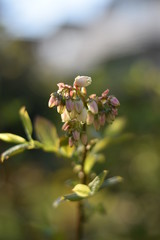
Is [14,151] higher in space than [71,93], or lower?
lower

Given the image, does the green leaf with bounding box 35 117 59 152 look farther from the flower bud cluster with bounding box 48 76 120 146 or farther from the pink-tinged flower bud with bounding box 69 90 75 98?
the pink-tinged flower bud with bounding box 69 90 75 98

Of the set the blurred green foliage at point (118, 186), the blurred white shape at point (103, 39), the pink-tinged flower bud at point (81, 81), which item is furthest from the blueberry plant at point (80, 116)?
the blurred white shape at point (103, 39)

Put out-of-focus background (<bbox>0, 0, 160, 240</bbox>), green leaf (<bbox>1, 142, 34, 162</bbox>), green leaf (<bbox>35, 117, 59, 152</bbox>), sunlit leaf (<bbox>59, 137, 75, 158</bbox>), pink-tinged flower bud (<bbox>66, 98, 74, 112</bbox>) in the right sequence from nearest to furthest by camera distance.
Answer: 1. pink-tinged flower bud (<bbox>66, 98, 74, 112</bbox>)
2. green leaf (<bbox>1, 142, 34, 162</bbox>)
3. sunlit leaf (<bbox>59, 137, 75, 158</bbox>)
4. green leaf (<bbox>35, 117, 59, 152</bbox>)
5. out-of-focus background (<bbox>0, 0, 160, 240</bbox>)

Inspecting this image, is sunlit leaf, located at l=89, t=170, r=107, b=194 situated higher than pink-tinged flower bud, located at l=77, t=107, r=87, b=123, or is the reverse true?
pink-tinged flower bud, located at l=77, t=107, r=87, b=123

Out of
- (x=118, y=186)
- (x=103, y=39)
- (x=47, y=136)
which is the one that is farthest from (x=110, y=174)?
(x=103, y=39)

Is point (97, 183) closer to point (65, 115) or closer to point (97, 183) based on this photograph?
point (97, 183)

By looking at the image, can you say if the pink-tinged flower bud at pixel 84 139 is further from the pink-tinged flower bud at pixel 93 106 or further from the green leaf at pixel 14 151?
the green leaf at pixel 14 151

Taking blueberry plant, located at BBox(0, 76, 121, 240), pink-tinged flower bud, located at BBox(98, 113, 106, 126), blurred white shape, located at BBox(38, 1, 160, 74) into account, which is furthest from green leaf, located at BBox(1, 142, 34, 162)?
blurred white shape, located at BBox(38, 1, 160, 74)
